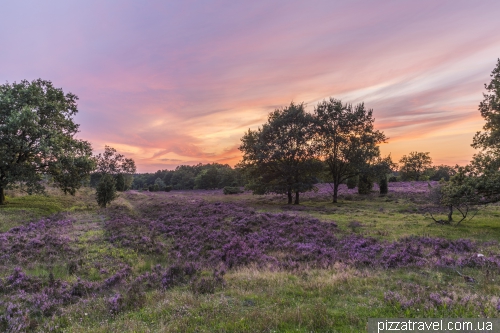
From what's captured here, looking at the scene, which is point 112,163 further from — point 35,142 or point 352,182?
point 352,182

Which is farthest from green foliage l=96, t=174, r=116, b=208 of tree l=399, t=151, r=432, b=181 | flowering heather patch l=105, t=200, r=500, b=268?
tree l=399, t=151, r=432, b=181

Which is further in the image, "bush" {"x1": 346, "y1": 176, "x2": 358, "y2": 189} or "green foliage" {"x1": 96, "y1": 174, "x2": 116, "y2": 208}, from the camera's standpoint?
"bush" {"x1": 346, "y1": 176, "x2": 358, "y2": 189}

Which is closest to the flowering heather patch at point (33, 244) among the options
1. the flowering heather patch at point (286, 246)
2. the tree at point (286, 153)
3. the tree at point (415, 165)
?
the flowering heather patch at point (286, 246)

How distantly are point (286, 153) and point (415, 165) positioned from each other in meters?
90.3

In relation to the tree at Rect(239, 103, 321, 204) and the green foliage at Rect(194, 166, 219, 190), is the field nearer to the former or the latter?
the tree at Rect(239, 103, 321, 204)

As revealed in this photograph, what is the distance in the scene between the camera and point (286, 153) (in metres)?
41.1

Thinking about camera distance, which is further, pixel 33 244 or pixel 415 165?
pixel 415 165

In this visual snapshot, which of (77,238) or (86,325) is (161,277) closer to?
(86,325)

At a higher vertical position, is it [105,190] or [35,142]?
[35,142]

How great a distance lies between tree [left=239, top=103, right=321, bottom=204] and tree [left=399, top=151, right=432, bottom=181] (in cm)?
8153

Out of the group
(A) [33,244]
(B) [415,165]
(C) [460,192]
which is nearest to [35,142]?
(A) [33,244]

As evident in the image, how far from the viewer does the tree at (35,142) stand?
2686 cm

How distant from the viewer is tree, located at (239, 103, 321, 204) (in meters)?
40.8

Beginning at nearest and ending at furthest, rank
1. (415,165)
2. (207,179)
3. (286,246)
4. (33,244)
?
(33,244) < (286,246) < (415,165) < (207,179)
